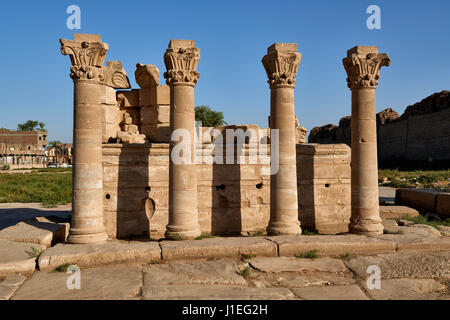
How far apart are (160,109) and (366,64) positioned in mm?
6350

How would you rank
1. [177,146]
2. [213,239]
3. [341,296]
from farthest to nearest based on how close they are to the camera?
[177,146] → [213,239] → [341,296]

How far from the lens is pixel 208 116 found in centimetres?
4247

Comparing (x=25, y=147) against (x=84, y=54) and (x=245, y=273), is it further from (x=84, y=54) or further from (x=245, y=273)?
(x=245, y=273)

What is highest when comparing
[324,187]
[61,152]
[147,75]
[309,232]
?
[61,152]

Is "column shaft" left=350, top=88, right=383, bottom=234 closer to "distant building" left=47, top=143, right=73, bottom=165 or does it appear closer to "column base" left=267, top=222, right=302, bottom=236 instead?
"column base" left=267, top=222, right=302, bottom=236

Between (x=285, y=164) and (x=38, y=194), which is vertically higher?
(x=285, y=164)

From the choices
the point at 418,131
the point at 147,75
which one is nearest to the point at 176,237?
the point at 147,75

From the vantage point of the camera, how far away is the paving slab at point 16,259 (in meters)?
6.82

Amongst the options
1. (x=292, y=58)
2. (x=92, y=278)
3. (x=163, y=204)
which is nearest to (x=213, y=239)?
(x=163, y=204)

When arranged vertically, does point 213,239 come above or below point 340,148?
below

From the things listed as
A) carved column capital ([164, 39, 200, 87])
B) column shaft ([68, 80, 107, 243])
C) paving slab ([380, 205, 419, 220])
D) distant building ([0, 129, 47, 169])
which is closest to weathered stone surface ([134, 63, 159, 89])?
carved column capital ([164, 39, 200, 87])

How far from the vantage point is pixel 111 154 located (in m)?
9.88

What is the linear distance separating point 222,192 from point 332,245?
3.49 m

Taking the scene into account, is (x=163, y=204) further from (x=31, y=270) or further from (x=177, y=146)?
(x=31, y=270)
